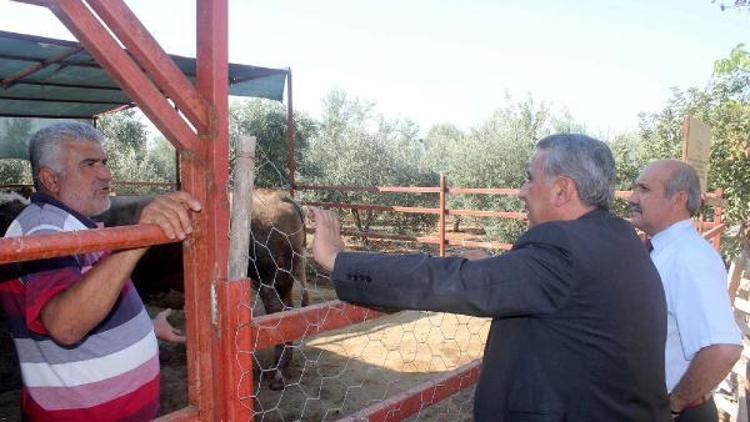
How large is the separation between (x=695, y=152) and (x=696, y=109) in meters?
5.48

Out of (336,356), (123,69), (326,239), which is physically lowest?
(336,356)

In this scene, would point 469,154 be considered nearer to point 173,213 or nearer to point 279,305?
point 279,305

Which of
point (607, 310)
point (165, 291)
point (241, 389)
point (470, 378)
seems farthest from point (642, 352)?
point (165, 291)

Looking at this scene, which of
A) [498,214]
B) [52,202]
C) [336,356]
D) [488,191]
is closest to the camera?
[52,202]

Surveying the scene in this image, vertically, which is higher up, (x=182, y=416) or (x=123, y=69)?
(x=123, y=69)

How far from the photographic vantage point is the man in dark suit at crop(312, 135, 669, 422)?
4.30 feet

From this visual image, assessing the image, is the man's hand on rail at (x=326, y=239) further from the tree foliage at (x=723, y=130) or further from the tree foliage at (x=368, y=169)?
the tree foliage at (x=368, y=169)

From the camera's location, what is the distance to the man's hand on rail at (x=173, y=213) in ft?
3.79

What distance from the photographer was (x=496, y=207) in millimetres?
12672

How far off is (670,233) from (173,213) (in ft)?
7.20

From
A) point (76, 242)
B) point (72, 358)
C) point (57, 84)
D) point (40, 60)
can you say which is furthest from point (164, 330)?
point (57, 84)

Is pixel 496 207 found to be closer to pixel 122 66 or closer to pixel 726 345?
pixel 726 345

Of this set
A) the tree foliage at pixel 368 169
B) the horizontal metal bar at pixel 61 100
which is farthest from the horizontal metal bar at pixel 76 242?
the tree foliage at pixel 368 169

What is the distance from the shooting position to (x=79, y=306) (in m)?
1.29
